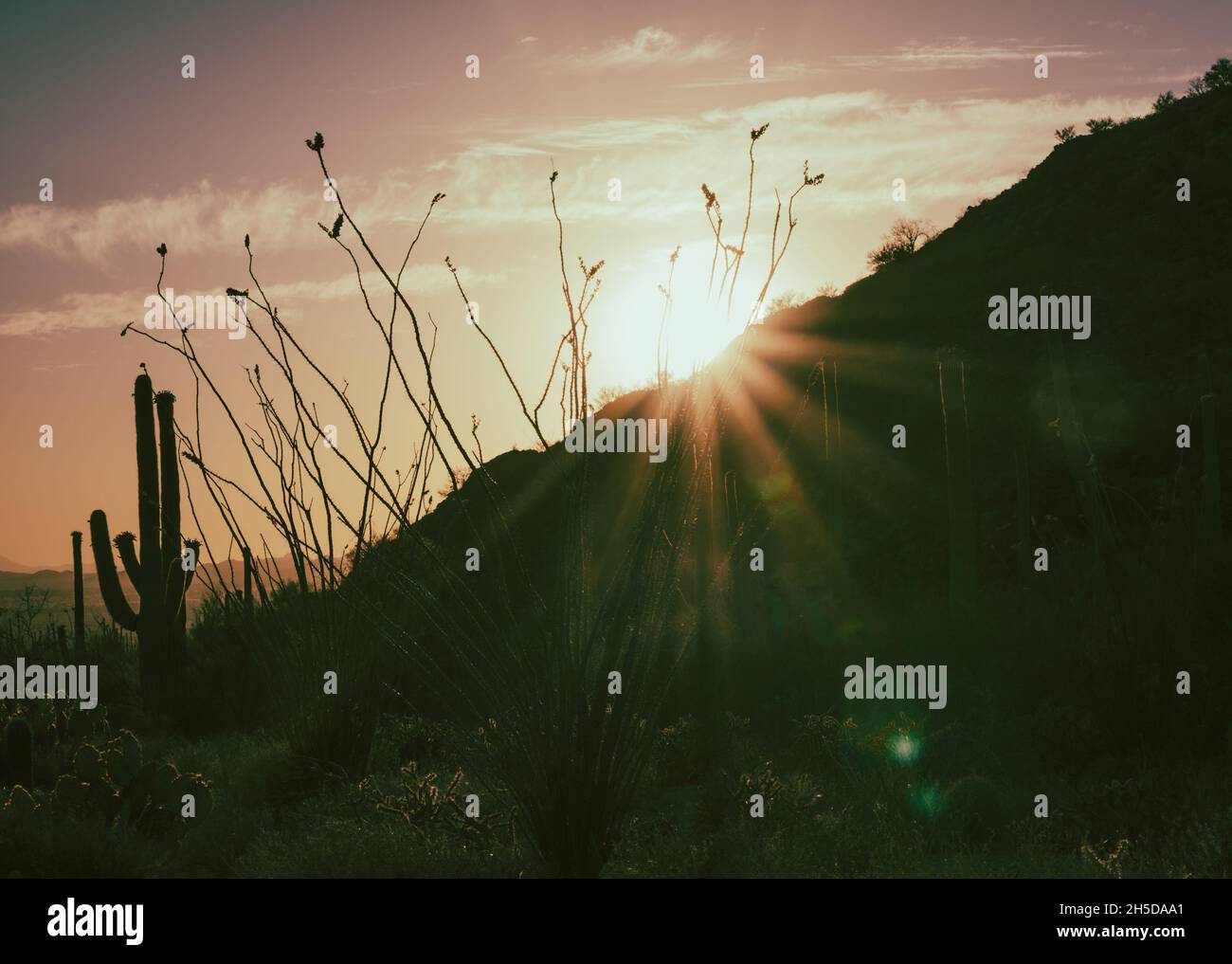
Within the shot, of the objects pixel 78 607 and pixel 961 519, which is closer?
pixel 961 519

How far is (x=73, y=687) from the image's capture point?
12.5m

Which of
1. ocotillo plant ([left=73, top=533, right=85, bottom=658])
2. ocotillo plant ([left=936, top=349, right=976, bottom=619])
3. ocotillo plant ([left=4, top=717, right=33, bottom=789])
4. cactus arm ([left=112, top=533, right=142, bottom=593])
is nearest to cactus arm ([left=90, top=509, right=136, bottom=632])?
cactus arm ([left=112, top=533, right=142, bottom=593])

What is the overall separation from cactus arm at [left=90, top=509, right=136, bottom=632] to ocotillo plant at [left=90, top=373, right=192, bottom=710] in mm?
666

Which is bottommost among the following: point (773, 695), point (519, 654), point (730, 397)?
point (773, 695)

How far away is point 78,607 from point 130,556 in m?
8.96

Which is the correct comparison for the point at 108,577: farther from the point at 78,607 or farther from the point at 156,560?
the point at 78,607

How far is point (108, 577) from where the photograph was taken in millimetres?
12594

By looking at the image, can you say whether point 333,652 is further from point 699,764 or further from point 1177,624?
point 1177,624

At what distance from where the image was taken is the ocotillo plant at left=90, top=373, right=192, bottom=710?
1088 cm

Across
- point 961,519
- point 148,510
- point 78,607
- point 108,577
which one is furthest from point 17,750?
point 78,607

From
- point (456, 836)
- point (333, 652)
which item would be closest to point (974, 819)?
point (456, 836)

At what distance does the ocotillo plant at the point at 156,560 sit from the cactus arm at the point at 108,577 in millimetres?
666

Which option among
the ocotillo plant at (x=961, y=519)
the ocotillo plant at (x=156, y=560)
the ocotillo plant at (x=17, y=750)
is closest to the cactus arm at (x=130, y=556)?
the ocotillo plant at (x=156, y=560)

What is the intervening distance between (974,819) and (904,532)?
15.0 m
